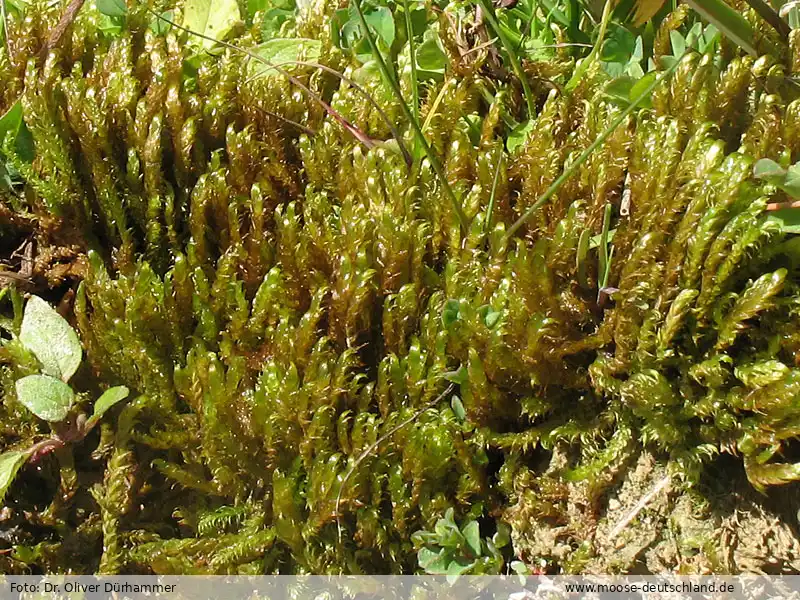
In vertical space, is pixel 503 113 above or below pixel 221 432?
above

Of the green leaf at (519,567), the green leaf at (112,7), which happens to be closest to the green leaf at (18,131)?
the green leaf at (112,7)

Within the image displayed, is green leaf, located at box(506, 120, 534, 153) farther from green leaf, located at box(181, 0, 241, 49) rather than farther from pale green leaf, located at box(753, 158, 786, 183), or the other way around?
green leaf, located at box(181, 0, 241, 49)

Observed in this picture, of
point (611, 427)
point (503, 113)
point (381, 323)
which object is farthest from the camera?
point (503, 113)

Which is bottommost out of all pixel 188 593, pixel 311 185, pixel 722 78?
pixel 188 593

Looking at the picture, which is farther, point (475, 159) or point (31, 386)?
point (475, 159)

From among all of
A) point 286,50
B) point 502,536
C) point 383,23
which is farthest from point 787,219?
point 286,50

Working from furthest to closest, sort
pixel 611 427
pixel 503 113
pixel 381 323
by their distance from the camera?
pixel 503 113 < pixel 381 323 < pixel 611 427

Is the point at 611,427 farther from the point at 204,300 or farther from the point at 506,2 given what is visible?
the point at 506,2

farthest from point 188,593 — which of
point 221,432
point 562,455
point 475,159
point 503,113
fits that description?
point 503,113
